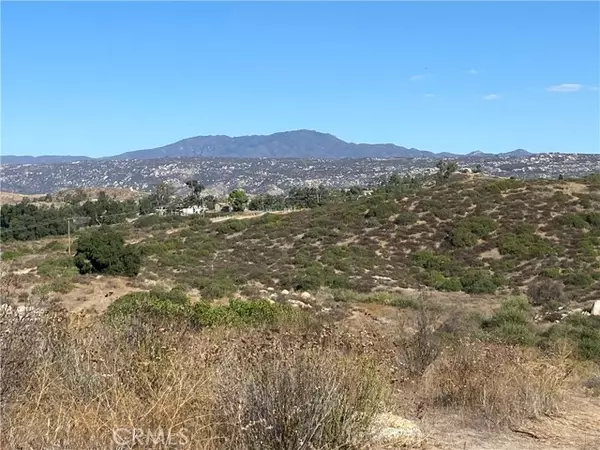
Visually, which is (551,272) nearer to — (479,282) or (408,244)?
(479,282)

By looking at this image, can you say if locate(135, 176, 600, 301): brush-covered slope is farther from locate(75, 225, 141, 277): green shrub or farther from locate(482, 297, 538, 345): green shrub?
locate(482, 297, 538, 345): green shrub

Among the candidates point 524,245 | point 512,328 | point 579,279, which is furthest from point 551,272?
point 512,328

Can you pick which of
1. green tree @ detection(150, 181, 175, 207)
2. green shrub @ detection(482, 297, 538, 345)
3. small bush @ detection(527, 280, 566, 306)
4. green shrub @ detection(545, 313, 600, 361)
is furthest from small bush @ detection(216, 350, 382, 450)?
green tree @ detection(150, 181, 175, 207)

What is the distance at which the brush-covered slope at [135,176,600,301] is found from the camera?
3144cm

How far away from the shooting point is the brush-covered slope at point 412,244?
3144 centimetres

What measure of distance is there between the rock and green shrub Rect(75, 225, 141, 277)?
23.6 metres

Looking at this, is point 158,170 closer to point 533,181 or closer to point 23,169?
point 23,169

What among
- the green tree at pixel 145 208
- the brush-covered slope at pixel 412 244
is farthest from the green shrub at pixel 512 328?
the green tree at pixel 145 208

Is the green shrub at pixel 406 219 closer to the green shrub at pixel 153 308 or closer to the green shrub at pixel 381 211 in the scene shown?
the green shrub at pixel 381 211

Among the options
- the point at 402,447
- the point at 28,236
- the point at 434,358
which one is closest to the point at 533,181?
the point at 28,236

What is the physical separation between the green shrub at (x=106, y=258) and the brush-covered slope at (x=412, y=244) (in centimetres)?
183

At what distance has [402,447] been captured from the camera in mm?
4590

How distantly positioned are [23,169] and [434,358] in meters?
175

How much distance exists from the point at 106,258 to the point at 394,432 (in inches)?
948
